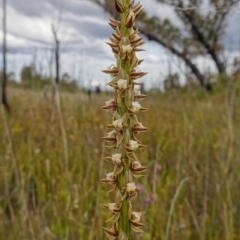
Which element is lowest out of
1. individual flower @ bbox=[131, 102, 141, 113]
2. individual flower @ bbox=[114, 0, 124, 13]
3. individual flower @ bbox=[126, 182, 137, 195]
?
individual flower @ bbox=[126, 182, 137, 195]

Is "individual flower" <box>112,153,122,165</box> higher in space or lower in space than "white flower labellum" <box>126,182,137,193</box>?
Result: higher

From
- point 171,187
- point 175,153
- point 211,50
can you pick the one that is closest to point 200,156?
point 175,153

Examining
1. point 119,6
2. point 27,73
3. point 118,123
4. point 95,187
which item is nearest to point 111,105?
point 118,123

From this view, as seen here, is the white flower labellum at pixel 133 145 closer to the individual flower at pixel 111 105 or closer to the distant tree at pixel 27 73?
the individual flower at pixel 111 105

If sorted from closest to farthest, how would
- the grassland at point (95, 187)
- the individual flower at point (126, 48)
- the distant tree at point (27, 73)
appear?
the individual flower at point (126, 48)
the grassland at point (95, 187)
the distant tree at point (27, 73)

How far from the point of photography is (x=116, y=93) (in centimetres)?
57

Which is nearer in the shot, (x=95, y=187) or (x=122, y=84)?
(x=122, y=84)

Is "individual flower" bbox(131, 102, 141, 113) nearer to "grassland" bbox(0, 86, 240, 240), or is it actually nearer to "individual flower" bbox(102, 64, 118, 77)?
"individual flower" bbox(102, 64, 118, 77)

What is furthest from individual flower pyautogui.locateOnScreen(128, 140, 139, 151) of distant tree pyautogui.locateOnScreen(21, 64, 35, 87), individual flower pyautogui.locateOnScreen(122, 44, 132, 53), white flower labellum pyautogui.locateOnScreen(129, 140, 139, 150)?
distant tree pyautogui.locateOnScreen(21, 64, 35, 87)

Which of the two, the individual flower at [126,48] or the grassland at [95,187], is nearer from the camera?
the individual flower at [126,48]

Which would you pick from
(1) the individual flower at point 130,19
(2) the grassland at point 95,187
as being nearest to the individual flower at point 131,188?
(1) the individual flower at point 130,19

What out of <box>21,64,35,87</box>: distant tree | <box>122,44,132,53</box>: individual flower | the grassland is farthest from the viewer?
<box>21,64,35,87</box>: distant tree

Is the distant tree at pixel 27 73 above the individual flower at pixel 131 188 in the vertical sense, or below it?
above

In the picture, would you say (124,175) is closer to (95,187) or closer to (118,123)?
(118,123)
